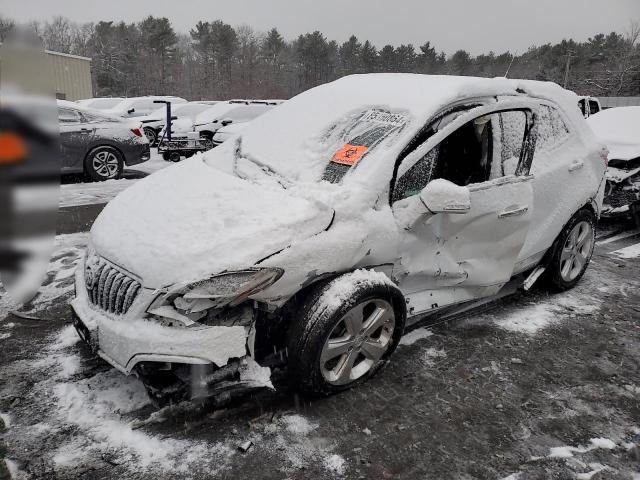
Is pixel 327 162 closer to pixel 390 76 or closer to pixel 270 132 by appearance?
pixel 270 132

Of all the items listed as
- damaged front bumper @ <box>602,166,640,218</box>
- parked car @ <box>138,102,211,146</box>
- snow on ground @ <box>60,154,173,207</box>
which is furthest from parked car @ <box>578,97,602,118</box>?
parked car @ <box>138,102,211,146</box>

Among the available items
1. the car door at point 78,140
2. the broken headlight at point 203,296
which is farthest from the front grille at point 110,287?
the car door at point 78,140

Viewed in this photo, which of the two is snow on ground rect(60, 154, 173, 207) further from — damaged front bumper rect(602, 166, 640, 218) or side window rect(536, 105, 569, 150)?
damaged front bumper rect(602, 166, 640, 218)

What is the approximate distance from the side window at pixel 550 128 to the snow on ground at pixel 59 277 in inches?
136

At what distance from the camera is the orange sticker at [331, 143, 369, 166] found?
308 centimetres

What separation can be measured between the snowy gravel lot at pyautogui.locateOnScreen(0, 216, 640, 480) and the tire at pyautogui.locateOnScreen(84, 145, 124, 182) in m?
5.68

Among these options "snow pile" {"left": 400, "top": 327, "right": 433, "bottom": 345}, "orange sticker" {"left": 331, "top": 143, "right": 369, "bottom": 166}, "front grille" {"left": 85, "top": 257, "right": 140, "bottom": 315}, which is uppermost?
"orange sticker" {"left": 331, "top": 143, "right": 369, "bottom": 166}

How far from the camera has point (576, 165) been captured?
4117 mm

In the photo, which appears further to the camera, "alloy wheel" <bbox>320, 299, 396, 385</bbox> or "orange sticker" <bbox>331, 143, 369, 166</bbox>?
"orange sticker" <bbox>331, 143, 369, 166</bbox>

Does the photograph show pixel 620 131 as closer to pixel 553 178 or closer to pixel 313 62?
pixel 553 178

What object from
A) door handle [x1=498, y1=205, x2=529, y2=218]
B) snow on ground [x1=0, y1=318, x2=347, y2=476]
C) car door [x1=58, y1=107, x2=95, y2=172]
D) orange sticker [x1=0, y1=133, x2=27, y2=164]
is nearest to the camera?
orange sticker [x1=0, y1=133, x2=27, y2=164]

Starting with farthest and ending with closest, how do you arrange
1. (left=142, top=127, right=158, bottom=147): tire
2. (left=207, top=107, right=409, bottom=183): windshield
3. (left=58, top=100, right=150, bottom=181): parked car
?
1. (left=142, top=127, right=158, bottom=147): tire
2. (left=58, top=100, right=150, bottom=181): parked car
3. (left=207, top=107, right=409, bottom=183): windshield

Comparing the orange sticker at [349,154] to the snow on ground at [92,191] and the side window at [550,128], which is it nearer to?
the side window at [550,128]

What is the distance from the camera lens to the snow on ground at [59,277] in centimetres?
382
